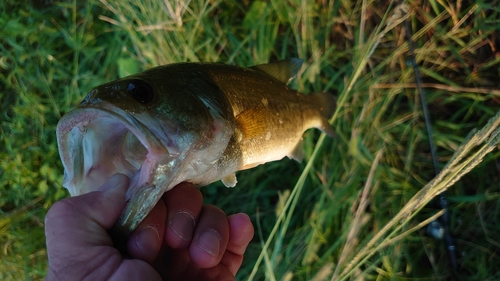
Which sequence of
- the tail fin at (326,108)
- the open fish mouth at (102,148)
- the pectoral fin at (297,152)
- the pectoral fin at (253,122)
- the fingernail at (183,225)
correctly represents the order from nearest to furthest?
the open fish mouth at (102,148), the fingernail at (183,225), the pectoral fin at (253,122), the pectoral fin at (297,152), the tail fin at (326,108)

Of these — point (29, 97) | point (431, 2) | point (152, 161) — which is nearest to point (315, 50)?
point (431, 2)

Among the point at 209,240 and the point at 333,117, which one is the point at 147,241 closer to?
the point at 209,240

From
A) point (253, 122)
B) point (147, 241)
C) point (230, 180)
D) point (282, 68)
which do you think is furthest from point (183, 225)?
point (282, 68)

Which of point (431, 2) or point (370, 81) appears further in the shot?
point (370, 81)

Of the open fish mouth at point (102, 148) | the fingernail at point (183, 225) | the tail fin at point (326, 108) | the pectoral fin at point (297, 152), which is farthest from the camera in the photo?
the tail fin at point (326, 108)

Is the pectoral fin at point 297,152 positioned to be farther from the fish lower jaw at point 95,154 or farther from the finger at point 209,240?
the fish lower jaw at point 95,154

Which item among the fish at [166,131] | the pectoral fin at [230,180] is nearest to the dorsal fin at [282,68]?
the fish at [166,131]

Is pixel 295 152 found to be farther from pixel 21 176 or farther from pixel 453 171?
pixel 21 176

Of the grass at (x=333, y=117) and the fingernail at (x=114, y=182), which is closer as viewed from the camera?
the fingernail at (x=114, y=182)
